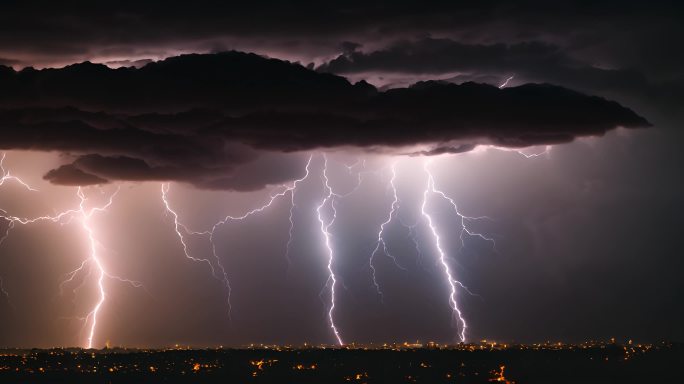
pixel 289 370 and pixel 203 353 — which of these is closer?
pixel 289 370

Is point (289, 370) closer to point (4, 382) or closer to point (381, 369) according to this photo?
point (381, 369)

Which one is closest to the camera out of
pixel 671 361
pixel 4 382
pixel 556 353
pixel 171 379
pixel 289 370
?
pixel 4 382

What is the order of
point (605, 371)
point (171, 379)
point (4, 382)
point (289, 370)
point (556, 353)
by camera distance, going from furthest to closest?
point (556, 353)
point (289, 370)
point (605, 371)
point (171, 379)
point (4, 382)

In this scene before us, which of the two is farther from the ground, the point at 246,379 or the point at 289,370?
the point at 289,370

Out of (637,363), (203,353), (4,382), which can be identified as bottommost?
(4,382)

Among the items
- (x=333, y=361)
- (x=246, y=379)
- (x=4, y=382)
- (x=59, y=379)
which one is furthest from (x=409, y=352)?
(x=4, y=382)

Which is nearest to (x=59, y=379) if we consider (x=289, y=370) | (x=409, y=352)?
(x=289, y=370)

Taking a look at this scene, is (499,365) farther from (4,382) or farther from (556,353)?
(4,382)

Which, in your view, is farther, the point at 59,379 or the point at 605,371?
the point at 605,371

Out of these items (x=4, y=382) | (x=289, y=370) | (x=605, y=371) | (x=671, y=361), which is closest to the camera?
(x=4, y=382)
